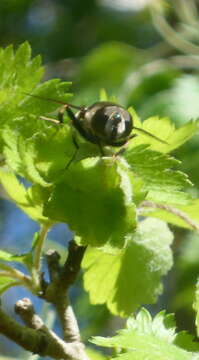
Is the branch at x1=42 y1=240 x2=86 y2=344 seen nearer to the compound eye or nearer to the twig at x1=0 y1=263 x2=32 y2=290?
the twig at x1=0 y1=263 x2=32 y2=290

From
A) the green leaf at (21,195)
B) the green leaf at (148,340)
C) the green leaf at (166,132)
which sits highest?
the green leaf at (166,132)

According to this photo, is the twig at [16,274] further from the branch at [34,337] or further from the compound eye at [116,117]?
the compound eye at [116,117]

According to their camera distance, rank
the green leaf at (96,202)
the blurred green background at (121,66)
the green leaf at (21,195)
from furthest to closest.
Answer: the blurred green background at (121,66)
the green leaf at (21,195)
the green leaf at (96,202)

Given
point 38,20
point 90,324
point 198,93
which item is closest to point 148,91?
point 198,93

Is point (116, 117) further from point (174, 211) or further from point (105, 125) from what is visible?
point (174, 211)

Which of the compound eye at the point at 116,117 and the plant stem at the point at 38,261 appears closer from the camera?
the compound eye at the point at 116,117

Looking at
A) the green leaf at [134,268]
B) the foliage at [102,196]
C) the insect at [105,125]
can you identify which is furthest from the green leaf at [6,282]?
the insect at [105,125]

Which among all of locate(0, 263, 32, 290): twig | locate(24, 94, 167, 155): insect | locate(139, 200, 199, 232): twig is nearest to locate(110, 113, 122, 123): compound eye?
locate(24, 94, 167, 155): insect

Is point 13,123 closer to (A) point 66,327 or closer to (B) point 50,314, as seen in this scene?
(A) point 66,327
